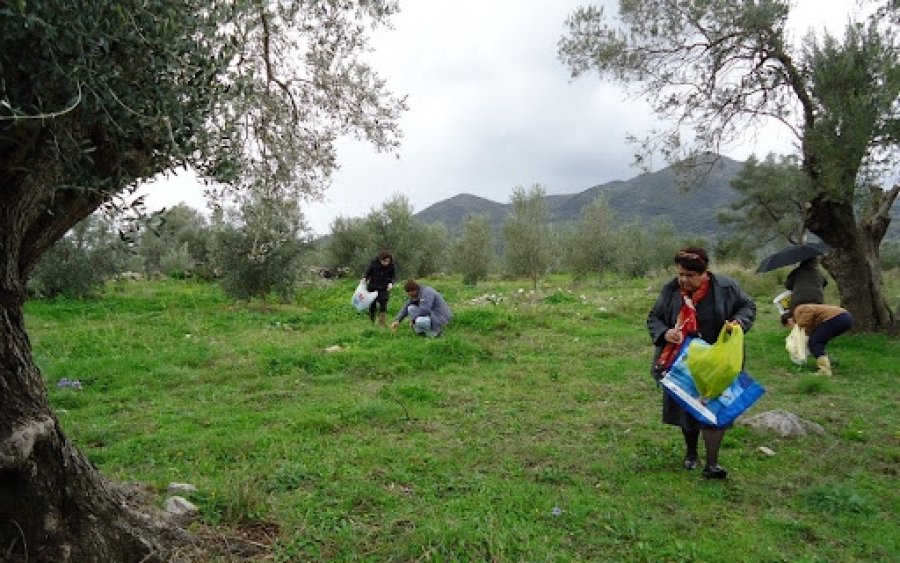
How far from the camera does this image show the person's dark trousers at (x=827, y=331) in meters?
9.65

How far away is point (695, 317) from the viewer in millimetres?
5715

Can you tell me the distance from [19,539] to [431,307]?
31.4 feet

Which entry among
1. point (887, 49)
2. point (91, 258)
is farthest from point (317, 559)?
point (91, 258)

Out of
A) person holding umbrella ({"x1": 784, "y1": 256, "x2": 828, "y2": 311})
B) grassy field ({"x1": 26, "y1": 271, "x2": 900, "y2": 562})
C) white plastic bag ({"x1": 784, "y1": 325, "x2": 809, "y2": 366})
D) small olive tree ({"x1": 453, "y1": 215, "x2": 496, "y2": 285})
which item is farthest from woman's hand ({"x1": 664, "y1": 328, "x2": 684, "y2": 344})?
small olive tree ({"x1": 453, "y1": 215, "x2": 496, "y2": 285})

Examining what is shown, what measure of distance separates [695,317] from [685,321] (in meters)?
0.11

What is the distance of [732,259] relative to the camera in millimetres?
42125

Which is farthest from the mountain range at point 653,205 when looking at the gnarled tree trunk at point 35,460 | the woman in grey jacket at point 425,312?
the gnarled tree trunk at point 35,460

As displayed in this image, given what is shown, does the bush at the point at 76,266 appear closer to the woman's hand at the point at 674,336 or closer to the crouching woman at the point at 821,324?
the woman's hand at the point at 674,336

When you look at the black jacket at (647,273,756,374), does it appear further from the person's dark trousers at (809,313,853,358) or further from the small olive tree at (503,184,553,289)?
the small olive tree at (503,184,553,289)

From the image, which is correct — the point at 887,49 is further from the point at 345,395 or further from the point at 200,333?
the point at 200,333

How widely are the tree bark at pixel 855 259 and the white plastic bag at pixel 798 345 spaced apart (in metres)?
3.49

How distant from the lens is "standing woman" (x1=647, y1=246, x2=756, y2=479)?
5.59m

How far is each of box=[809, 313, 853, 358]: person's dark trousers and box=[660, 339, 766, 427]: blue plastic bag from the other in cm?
535

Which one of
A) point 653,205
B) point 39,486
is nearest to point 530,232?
point 39,486
